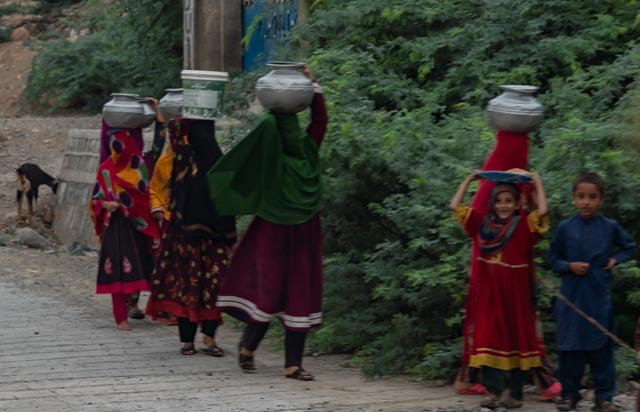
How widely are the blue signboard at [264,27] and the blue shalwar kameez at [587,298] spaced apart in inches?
366

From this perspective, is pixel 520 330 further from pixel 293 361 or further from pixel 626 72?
pixel 626 72

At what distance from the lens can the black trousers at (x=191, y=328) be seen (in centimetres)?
827

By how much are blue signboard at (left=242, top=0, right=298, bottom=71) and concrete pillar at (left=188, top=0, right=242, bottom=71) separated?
0.58ft

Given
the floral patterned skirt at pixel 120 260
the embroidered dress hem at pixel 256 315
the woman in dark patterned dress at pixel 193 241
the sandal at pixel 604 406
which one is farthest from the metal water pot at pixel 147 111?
the sandal at pixel 604 406

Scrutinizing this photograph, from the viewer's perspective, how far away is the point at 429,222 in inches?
300

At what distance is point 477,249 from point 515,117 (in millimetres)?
769

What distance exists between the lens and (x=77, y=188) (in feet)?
49.3

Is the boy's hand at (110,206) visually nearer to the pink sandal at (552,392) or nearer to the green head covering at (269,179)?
the green head covering at (269,179)

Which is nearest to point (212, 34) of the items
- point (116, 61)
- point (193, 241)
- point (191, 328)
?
point (116, 61)

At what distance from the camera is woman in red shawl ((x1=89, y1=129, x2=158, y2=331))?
9352 mm

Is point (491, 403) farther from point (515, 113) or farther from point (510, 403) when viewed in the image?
point (515, 113)

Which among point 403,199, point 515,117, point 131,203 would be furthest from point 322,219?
point 515,117

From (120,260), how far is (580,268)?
415 centimetres

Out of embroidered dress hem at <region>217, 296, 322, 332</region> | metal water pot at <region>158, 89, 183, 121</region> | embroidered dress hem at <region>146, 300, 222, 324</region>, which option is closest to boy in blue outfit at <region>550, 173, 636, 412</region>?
embroidered dress hem at <region>217, 296, 322, 332</region>
